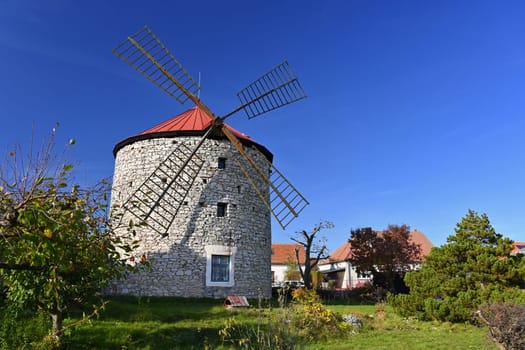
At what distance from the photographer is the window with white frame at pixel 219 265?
14.1 meters

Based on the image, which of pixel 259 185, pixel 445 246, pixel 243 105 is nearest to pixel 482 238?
pixel 445 246

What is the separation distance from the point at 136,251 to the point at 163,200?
6.63ft

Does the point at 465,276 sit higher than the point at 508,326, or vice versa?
the point at 465,276

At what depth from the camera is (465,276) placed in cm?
1220

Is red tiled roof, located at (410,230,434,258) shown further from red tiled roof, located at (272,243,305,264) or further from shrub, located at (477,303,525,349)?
shrub, located at (477,303,525,349)

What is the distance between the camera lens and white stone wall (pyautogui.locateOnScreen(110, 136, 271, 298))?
45.5 ft

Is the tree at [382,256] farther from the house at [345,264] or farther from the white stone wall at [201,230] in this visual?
the house at [345,264]

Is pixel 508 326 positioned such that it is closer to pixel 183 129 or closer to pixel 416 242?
pixel 183 129

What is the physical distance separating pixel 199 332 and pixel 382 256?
13346mm

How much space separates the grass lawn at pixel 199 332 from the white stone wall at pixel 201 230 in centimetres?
131

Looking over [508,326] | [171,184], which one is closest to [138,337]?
[171,184]

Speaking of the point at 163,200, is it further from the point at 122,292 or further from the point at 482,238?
the point at 482,238

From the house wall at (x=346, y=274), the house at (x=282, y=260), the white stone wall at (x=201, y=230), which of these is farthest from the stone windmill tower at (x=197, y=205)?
the house at (x=282, y=260)

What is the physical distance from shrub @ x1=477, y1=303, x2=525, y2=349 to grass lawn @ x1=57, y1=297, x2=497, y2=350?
1275 mm
